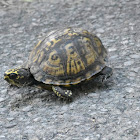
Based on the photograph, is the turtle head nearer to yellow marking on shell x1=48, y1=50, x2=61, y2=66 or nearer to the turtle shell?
the turtle shell

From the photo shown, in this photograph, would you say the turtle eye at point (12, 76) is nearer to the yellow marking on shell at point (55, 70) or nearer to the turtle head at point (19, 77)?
the turtle head at point (19, 77)

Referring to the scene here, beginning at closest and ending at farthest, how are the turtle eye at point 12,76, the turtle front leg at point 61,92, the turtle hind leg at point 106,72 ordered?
1. the turtle front leg at point 61,92
2. the turtle eye at point 12,76
3. the turtle hind leg at point 106,72

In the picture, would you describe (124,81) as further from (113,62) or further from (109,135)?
(109,135)

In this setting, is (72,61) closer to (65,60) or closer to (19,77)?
(65,60)

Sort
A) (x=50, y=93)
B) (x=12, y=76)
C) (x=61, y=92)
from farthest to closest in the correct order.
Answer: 1. (x=50, y=93)
2. (x=12, y=76)
3. (x=61, y=92)

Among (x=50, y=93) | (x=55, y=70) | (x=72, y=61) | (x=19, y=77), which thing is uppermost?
(x=72, y=61)

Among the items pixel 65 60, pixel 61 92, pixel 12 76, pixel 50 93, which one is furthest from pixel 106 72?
pixel 12 76

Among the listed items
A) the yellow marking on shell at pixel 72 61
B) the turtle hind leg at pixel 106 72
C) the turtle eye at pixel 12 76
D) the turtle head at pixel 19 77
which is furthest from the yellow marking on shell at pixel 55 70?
the turtle hind leg at pixel 106 72

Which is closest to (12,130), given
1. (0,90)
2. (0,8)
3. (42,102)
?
(42,102)
